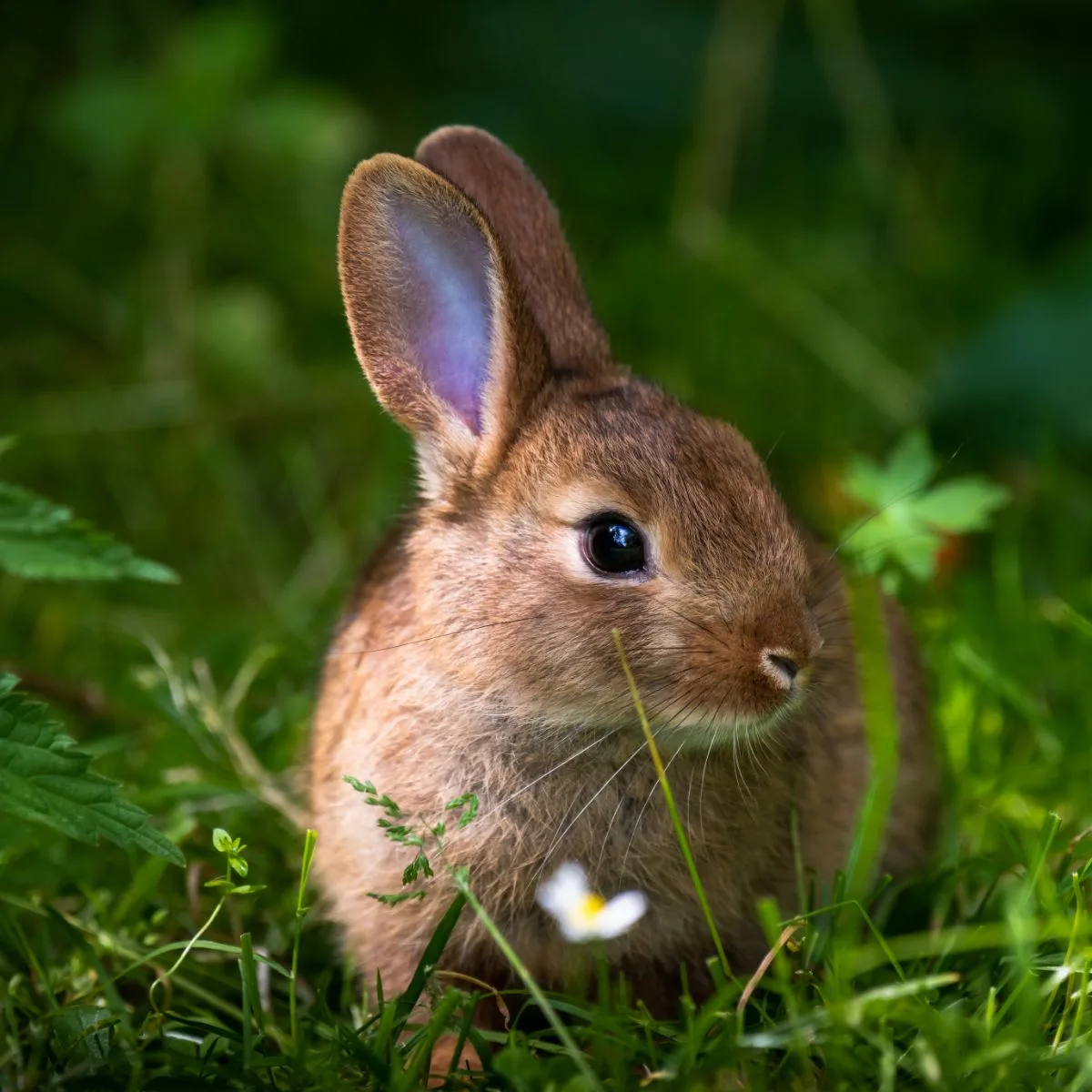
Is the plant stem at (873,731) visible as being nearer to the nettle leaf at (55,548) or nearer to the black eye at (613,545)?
the black eye at (613,545)

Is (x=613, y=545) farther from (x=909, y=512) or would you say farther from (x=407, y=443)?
(x=407, y=443)

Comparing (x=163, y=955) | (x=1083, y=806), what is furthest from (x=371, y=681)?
(x=1083, y=806)

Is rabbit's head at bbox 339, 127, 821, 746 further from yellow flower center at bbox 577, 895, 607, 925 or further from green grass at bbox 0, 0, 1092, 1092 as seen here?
green grass at bbox 0, 0, 1092, 1092

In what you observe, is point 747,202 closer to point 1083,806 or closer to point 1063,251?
point 1063,251

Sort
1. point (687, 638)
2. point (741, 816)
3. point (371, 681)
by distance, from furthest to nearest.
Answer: point (371, 681), point (741, 816), point (687, 638)

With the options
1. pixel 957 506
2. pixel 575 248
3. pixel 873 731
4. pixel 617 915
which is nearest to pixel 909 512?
pixel 957 506

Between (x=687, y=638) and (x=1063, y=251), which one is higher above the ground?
(x=1063, y=251)
